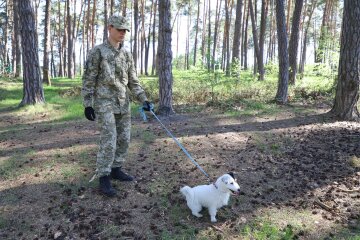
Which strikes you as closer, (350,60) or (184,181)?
(184,181)

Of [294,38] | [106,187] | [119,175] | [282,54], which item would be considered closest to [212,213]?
[106,187]

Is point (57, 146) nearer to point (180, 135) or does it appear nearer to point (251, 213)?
point (180, 135)

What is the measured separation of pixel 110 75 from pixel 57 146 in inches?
126

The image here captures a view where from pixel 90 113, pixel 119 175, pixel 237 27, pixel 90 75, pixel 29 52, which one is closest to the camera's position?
pixel 90 113

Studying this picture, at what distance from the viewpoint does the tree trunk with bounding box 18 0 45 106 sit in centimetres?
1002

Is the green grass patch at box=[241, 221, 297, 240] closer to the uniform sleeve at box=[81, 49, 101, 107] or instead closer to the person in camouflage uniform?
the person in camouflage uniform

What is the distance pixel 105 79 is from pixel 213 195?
229 centimetres

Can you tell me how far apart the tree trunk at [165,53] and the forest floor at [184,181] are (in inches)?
27.5

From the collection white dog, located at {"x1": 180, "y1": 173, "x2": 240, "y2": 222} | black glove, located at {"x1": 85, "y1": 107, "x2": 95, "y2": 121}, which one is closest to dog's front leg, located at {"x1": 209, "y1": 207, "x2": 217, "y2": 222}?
white dog, located at {"x1": 180, "y1": 173, "x2": 240, "y2": 222}

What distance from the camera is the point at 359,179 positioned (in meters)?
5.72

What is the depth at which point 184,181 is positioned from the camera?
5430 millimetres

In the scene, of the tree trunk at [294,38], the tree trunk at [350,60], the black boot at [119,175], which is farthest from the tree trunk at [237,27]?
the black boot at [119,175]

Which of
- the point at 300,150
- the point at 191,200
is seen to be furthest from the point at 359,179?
the point at 191,200

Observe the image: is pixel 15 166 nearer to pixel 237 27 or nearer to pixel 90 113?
pixel 90 113
